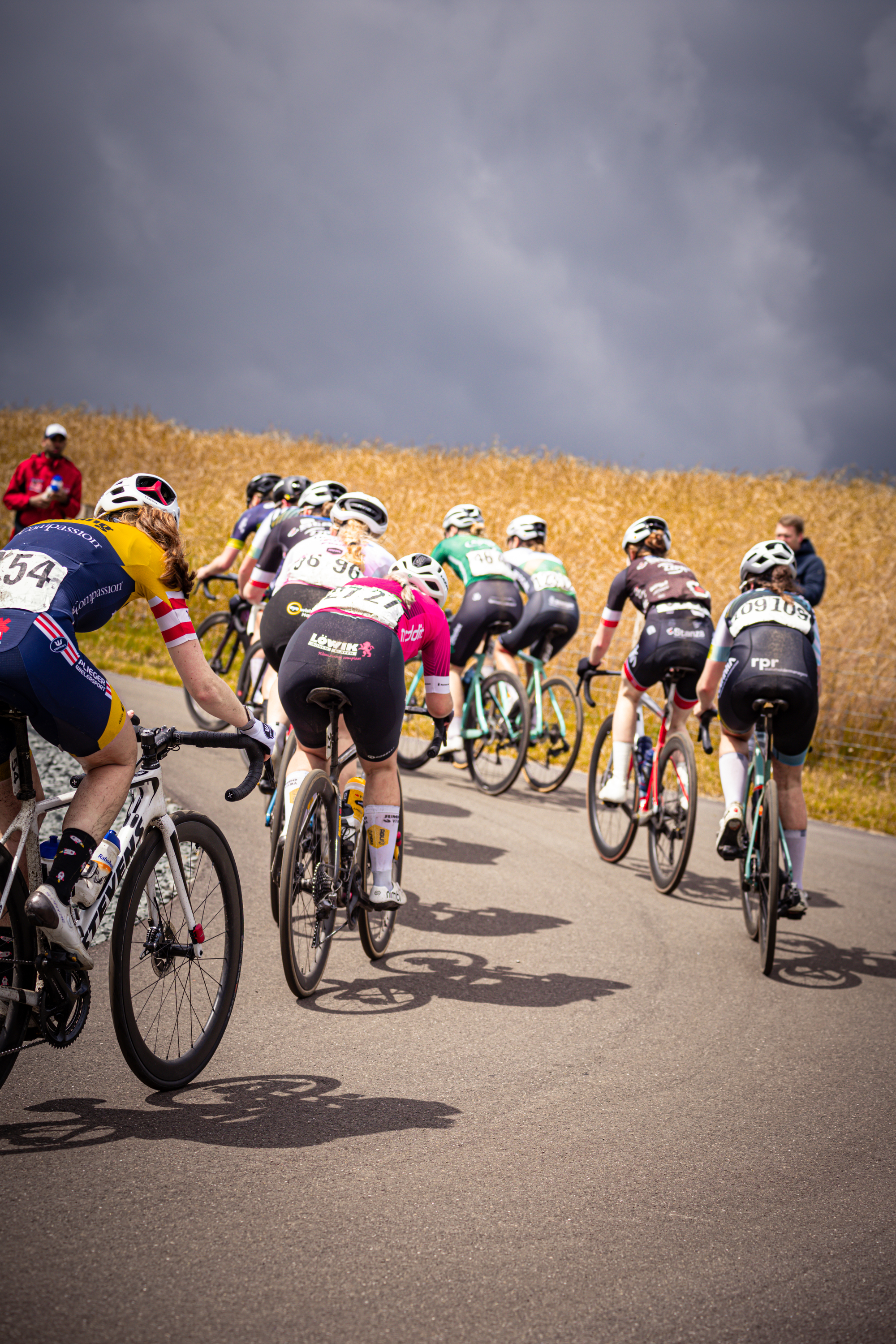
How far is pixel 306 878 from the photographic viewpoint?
14.7 feet

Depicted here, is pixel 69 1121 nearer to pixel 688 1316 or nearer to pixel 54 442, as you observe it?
pixel 688 1316

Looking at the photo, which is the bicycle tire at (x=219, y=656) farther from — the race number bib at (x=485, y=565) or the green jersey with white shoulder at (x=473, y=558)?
the race number bib at (x=485, y=565)

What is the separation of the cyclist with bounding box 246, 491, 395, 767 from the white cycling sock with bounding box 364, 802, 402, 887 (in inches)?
40.2

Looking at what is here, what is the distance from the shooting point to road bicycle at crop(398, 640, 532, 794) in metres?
8.97

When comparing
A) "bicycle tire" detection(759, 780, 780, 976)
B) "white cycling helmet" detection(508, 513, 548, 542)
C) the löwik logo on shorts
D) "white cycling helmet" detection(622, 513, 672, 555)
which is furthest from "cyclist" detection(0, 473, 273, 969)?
"white cycling helmet" detection(508, 513, 548, 542)

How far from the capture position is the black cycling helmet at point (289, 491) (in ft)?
30.5

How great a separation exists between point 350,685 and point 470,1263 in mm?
2355

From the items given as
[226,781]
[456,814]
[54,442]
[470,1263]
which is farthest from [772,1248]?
[54,442]

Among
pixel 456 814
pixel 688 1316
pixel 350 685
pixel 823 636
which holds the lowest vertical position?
pixel 688 1316

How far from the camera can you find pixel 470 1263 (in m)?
2.78

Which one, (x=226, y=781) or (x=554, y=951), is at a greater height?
(x=226, y=781)

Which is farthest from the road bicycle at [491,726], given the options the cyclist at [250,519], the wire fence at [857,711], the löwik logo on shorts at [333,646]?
the wire fence at [857,711]

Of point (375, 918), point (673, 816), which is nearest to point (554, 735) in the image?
point (673, 816)

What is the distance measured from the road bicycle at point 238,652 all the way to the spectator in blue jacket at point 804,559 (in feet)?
17.5
